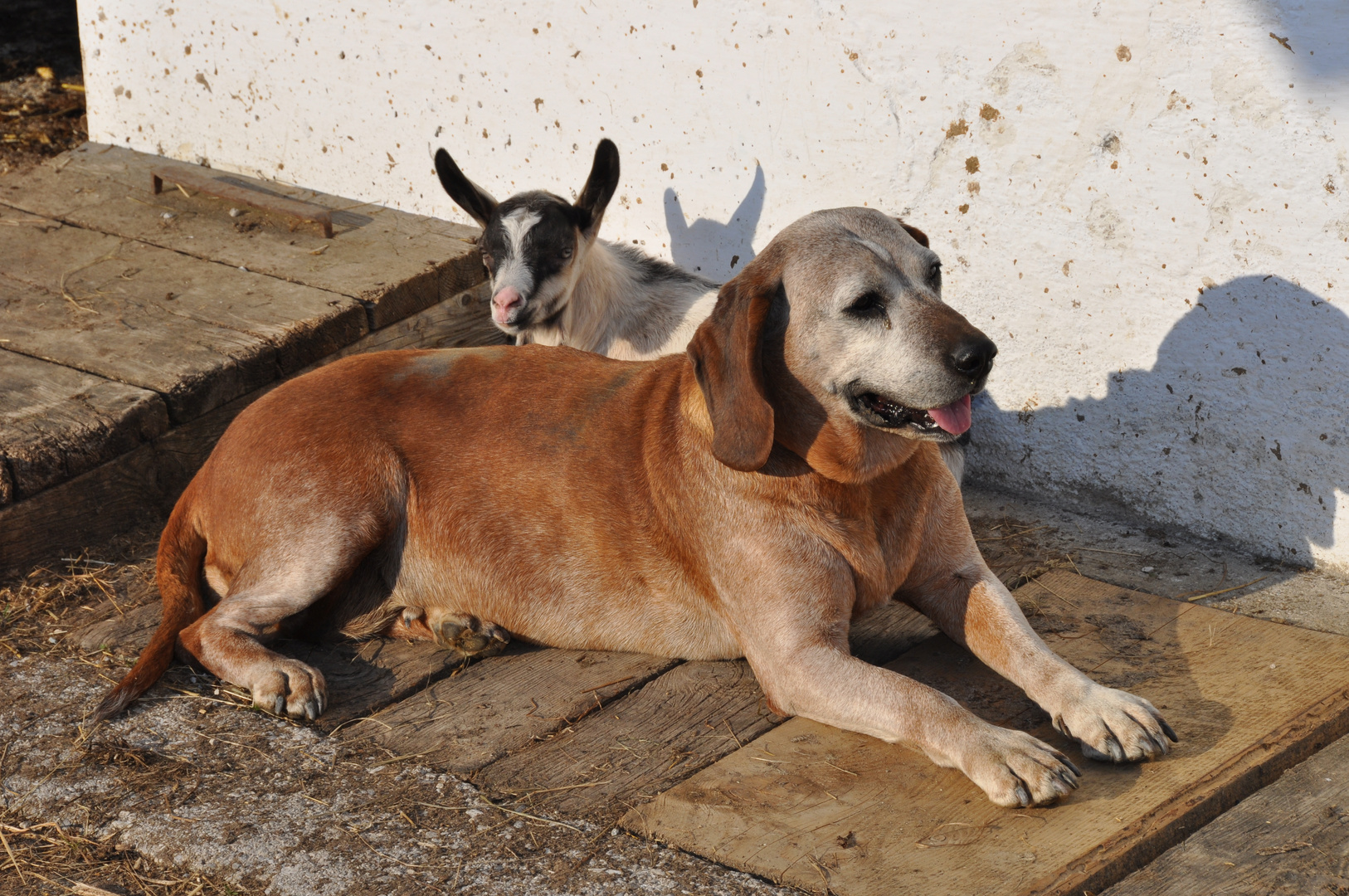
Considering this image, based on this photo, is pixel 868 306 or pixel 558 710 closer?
pixel 868 306

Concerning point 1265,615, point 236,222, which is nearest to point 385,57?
point 236,222

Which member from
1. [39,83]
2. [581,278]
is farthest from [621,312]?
[39,83]

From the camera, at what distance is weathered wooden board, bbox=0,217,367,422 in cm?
466

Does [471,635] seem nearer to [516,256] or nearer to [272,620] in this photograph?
[272,620]

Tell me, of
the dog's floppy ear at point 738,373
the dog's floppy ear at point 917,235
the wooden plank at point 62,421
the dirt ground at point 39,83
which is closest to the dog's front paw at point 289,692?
the dog's floppy ear at point 738,373

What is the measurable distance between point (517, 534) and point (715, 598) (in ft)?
1.90

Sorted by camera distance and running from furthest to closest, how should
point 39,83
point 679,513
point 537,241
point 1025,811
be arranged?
point 39,83 < point 537,241 < point 679,513 < point 1025,811

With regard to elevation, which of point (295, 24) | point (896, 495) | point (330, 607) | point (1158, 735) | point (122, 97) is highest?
point (295, 24)

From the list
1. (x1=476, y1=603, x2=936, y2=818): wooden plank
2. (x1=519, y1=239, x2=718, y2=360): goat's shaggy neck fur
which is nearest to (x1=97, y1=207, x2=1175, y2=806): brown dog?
(x1=476, y1=603, x2=936, y2=818): wooden plank

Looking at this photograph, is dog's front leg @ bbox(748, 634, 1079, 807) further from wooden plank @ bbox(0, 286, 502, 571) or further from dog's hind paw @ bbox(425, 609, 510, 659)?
wooden plank @ bbox(0, 286, 502, 571)

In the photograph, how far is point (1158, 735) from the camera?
2746 mm

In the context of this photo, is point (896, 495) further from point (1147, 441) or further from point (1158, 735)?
point (1147, 441)

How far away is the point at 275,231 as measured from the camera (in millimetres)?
5859

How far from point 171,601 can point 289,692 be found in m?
0.54
